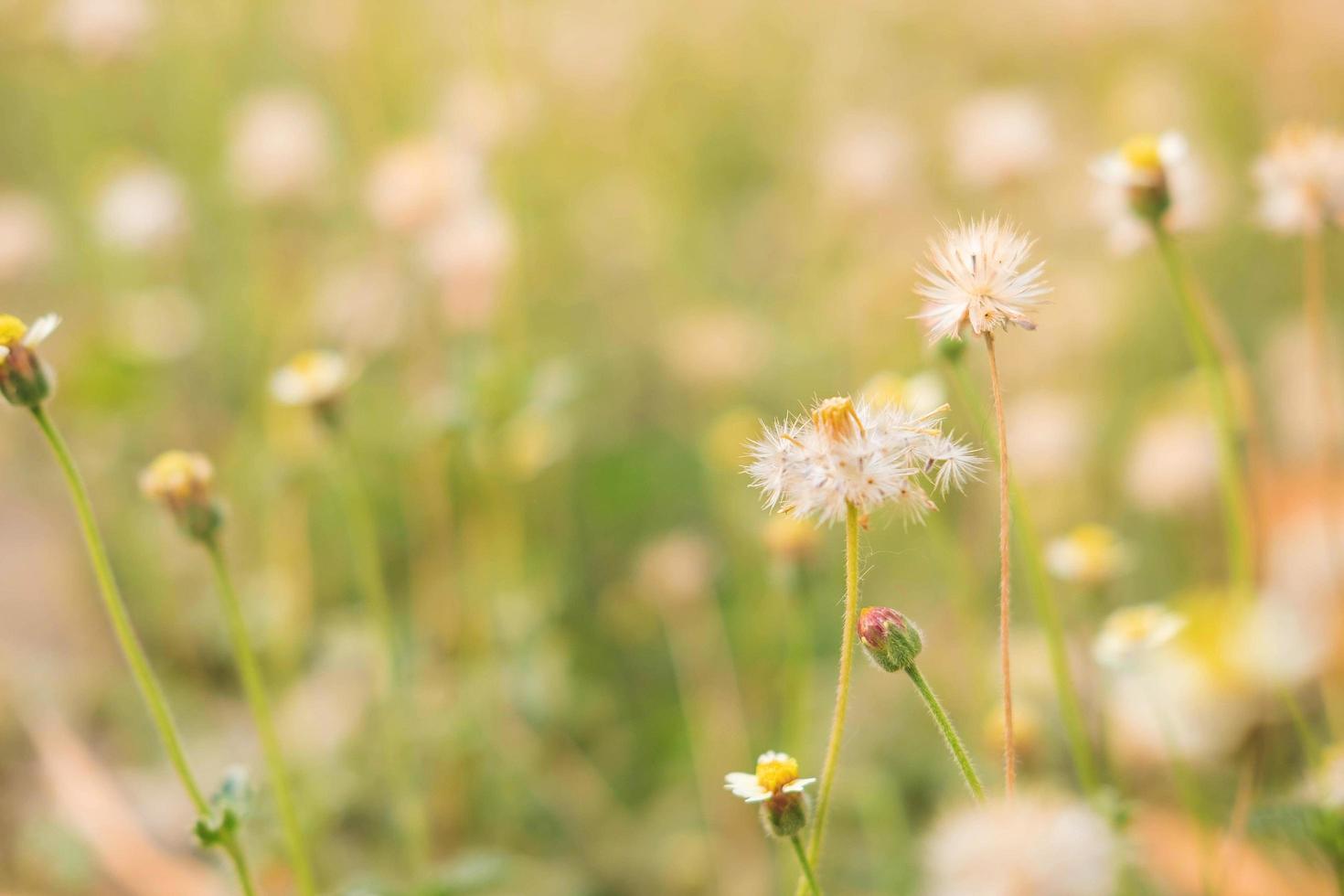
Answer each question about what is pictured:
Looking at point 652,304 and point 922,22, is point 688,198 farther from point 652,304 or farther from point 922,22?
point 922,22

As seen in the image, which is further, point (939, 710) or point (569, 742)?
point (569, 742)

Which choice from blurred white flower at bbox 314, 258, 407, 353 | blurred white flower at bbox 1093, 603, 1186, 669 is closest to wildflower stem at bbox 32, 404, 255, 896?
blurred white flower at bbox 1093, 603, 1186, 669

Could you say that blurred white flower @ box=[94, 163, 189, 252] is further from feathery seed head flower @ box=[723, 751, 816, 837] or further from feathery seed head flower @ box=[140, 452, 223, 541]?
feathery seed head flower @ box=[723, 751, 816, 837]

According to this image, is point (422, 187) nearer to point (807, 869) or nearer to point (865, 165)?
point (865, 165)

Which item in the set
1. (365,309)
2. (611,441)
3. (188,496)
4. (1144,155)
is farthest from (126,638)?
(611,441)

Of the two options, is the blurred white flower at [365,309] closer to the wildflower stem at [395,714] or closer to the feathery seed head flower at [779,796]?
the wildflower stem at [395,714]

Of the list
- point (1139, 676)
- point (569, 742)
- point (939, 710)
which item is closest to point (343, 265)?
point (569, 742)
